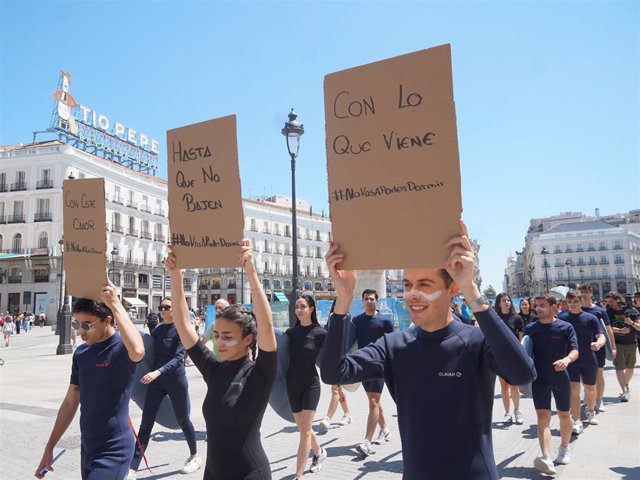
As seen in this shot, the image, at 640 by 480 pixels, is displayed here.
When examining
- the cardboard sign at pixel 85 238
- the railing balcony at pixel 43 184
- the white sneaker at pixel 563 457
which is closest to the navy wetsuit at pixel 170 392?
the cardboard sign at pixel 85 238

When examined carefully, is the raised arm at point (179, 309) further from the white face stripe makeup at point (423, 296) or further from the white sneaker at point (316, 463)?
the white sneaker at point (316, 463)

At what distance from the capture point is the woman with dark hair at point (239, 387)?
2.79m

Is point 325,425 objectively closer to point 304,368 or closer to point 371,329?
point 371,329

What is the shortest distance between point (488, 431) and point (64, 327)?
21696mm

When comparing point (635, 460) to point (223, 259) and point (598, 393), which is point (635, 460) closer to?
point (598, 393)

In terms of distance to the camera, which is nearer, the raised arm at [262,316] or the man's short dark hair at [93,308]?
the raised arm at [262,316]

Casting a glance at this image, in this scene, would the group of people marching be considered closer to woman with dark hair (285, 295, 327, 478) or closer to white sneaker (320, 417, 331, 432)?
woman with dark hair (285, 295, 327, 478)

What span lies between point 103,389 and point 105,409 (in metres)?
0.14

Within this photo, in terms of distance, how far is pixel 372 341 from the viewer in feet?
22.9

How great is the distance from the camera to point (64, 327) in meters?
20.7

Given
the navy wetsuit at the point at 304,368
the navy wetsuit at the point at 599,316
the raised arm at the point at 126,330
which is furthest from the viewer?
the navy wetsuit at the point at 599,316

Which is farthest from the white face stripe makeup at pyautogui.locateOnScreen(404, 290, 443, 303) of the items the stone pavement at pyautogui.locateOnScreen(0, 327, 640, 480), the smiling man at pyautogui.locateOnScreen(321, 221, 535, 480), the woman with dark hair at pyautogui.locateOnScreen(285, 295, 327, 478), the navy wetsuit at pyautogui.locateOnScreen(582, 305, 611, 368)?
the navy wetsuit at pyautogui.locateOnScreen(582, 305, 611, 368)

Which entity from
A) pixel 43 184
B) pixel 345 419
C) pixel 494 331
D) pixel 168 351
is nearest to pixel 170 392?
pixel 168 351

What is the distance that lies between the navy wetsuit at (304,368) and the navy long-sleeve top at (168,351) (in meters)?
1.38
